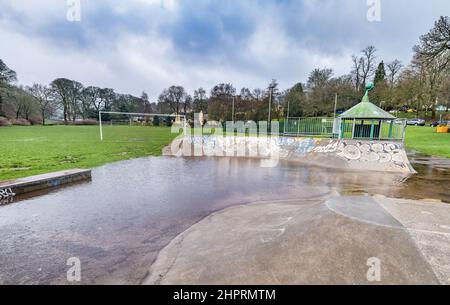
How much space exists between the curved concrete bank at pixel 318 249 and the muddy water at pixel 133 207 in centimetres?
68

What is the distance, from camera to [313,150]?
15023 mm

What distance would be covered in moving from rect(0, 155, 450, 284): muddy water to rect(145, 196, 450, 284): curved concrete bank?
2.23 feet

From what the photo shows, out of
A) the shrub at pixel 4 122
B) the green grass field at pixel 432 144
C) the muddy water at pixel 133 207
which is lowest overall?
the muddy water at pixel 133 207

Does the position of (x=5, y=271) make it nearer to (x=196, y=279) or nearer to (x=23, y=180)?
(x=196, y=279)

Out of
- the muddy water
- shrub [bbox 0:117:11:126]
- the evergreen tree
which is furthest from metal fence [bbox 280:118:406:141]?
shrub [bbox 0:117:11:126]

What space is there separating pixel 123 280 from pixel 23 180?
268 inches

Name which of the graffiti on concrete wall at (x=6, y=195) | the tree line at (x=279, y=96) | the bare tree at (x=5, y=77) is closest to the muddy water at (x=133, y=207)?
the graffiti on concrete wall at (x=6, y=195)

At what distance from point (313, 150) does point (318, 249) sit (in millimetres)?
12782

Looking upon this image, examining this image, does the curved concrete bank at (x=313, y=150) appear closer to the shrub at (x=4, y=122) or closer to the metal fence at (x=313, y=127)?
the metal fence at (x=313, y=127)

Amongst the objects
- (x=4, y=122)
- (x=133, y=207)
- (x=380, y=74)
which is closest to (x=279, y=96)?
(x=380, y=74)

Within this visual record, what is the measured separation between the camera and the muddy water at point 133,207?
11.8ft

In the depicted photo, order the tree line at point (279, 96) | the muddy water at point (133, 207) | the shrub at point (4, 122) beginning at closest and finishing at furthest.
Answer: the muddy water at point (133, 207)
the tree line at point (279, 96)
the shrub at point (4, 122)

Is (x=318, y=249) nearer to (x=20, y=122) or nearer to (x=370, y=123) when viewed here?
(x=370, y=123)
